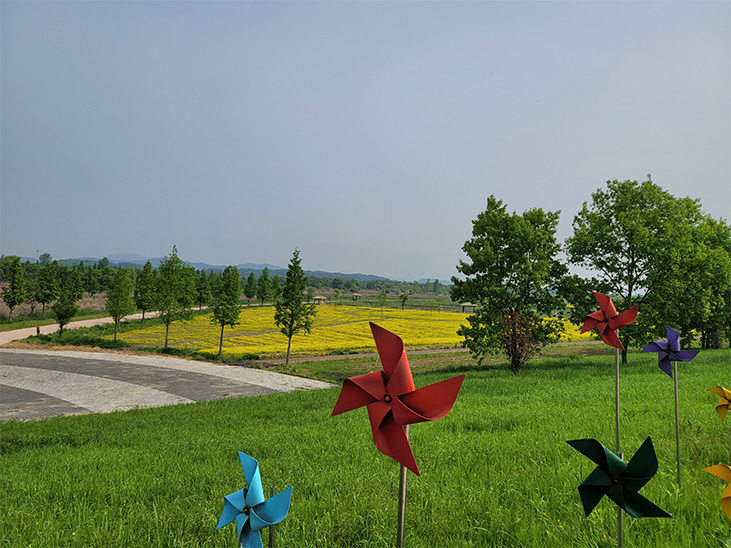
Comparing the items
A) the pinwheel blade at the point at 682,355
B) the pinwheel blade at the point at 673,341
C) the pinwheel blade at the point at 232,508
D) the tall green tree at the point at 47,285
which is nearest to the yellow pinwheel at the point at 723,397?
the pinwheel blade at the point at 682,355

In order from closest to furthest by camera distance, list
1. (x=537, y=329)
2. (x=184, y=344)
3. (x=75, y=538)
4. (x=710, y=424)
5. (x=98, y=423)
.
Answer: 1. (x=75, y=538)
2. (x=710, y=424)
3. (x=98, y=423)
4. (x=537, y=329)
5. (x=184, y=344)

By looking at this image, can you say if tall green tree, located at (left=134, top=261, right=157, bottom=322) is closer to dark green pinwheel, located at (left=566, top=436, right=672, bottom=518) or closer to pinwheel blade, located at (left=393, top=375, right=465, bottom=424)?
pinwheel blade, located at (left=393, top=375, right=465, bottom=424)

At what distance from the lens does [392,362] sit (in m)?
1.79

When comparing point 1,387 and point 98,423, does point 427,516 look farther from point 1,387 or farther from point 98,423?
point 1,387

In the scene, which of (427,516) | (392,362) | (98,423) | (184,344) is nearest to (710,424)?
(427,516)

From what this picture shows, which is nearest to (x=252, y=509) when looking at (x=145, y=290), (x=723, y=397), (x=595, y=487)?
(x=595, y=487)

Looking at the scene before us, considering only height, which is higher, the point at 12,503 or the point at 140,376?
the point at 12,503

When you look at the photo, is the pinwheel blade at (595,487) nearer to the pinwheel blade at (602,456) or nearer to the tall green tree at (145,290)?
the pinwheel blade at (602,456)

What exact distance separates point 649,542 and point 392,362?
8.90 feet

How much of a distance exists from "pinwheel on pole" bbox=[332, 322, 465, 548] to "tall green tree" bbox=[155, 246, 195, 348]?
35.0m

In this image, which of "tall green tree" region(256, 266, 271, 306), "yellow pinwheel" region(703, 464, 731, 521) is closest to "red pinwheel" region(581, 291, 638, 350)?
"yellow pinwheel" region(703, 464, 731, 521)

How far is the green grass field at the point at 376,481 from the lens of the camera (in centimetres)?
325

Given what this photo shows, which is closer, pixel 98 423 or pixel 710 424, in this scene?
pixel 710 424

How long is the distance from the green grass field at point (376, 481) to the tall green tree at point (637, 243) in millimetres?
11767
